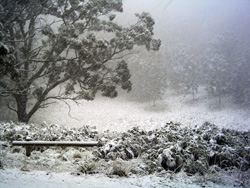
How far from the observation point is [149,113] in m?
8.24

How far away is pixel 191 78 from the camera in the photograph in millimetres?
9664

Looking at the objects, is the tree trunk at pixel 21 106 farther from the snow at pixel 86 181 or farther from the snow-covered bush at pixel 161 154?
the snow at pixel 86 181

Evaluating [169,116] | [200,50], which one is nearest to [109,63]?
[169,116]

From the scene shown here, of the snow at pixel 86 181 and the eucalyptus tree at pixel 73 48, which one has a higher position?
the eucalyptus tree at pixel 73 48

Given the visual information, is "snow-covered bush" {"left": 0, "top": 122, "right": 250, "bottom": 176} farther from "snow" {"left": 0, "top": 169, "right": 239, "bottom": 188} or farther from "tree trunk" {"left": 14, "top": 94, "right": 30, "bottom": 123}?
"tree trunk" {"left": 14, "top": 94, "right": 30, "bottom": 123}

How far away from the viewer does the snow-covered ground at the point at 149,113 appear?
695 centimetres

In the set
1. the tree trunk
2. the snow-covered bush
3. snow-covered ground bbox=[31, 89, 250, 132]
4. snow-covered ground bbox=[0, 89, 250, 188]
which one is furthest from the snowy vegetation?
the tree trunk

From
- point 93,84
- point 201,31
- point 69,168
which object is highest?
point 201,31

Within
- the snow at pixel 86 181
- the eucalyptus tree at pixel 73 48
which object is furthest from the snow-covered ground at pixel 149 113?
the snow at pixel 86 181

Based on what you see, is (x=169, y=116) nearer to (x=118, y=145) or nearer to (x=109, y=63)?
(x=109, y=63)

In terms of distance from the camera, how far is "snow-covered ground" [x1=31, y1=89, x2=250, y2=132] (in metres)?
6.95

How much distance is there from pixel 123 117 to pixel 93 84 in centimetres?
167

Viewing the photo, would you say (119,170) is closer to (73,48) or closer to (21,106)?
(73,48)

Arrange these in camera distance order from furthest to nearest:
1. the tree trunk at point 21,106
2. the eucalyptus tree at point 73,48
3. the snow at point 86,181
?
1. the tree trunk at point 21,106
2. the eucalyptus tree at point 73,48
3. the snow at point 86,181
